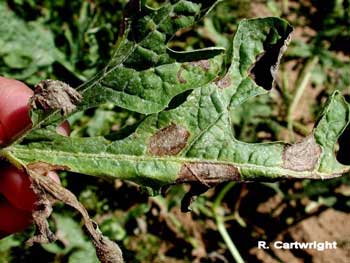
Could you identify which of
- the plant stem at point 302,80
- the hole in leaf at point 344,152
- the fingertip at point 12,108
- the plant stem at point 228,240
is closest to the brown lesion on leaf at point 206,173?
the hole in leaf at point 344,152

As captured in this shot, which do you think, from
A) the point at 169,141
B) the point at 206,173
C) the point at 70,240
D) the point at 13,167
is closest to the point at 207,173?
the point at 206,173

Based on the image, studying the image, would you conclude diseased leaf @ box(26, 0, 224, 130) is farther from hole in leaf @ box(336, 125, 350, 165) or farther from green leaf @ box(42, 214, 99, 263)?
green leaf @ box(42, 214, 99, 263)

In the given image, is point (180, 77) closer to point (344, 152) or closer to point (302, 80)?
point (344, 152)

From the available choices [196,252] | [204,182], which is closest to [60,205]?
[196,252]

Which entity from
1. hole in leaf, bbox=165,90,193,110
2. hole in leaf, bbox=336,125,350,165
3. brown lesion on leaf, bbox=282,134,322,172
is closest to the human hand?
hole in leaf, bbox=165,90,193,110

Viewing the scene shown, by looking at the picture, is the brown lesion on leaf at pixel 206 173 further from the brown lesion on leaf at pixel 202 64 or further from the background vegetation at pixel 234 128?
the background vegetation at pixel 234 128

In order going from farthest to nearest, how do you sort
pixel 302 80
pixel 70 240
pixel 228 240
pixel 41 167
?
pixel 302 80, pixel 228 240, pixel 70 240, pixel 41 167
